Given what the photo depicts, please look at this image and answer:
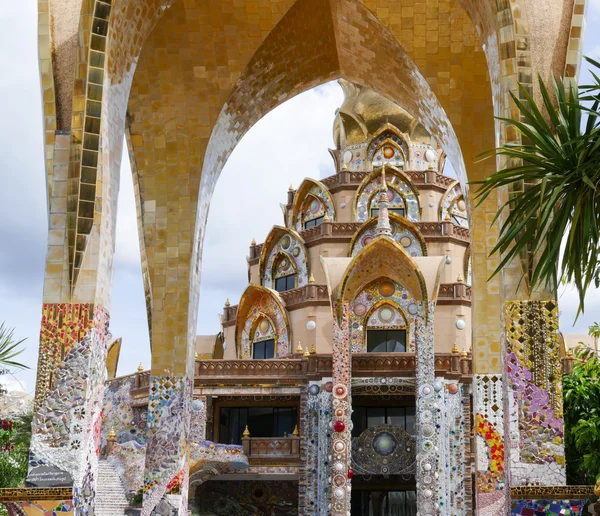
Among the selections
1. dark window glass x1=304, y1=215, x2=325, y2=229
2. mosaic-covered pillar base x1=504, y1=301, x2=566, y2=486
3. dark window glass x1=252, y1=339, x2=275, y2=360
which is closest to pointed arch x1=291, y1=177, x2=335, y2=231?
dark window glass x1=304, y1=215, x2=325, y2=229

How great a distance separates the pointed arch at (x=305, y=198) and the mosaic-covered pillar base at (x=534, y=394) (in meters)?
17.6

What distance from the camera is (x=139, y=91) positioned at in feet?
43.4

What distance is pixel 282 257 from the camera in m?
26.5

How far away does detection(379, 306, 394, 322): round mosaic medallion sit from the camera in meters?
23.0

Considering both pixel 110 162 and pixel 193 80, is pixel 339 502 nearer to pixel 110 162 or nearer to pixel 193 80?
pixel 193 80

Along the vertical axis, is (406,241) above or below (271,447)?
above

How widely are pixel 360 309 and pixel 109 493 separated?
7.28m

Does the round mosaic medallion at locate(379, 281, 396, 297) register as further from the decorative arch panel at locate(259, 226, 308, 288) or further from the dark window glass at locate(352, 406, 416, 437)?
the decorative arch panel at locate(259, 226, 308, 288)

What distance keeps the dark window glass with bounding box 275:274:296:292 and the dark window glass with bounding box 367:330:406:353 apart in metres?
3.70

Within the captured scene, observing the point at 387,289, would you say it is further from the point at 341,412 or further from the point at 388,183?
the point at 341,412

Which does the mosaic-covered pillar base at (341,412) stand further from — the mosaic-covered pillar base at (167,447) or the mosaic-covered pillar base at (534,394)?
the mosaic-covered pillar base at (534,394)

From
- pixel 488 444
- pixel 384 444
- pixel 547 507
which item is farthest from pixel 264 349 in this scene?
pixel 547 507

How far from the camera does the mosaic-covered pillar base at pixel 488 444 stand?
12008mm

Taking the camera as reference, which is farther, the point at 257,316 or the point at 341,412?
the point at 257,316
